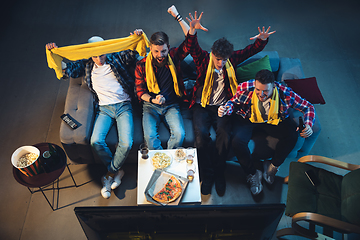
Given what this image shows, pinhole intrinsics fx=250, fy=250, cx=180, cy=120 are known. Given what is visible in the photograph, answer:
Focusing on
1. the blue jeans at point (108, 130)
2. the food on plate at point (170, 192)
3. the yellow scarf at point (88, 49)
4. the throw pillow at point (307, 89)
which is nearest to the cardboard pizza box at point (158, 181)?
the food on plate at point (170, 192)

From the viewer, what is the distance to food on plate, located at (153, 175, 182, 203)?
198cm

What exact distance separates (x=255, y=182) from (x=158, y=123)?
1.21 metres

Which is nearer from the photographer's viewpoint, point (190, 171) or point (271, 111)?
point (190, 171)

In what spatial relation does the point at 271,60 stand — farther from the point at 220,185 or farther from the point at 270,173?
the point at 220,185

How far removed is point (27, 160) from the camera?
2146 millimetres

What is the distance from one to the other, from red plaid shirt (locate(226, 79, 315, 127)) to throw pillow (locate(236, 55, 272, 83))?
0.94ft

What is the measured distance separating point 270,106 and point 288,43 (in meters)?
2.28

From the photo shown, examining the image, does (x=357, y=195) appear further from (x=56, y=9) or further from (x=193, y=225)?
(x=56, y=9)

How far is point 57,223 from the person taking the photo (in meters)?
2.44

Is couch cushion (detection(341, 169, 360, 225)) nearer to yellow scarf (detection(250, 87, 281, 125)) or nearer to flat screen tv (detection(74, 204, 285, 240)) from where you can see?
yellow scarf (detection(250, 87, 281, 125))

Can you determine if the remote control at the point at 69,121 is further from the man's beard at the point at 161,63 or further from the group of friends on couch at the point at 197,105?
the man's beard at the point at 161,63

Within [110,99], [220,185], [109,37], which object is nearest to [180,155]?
[220,185]

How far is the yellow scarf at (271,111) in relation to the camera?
7.74 ft

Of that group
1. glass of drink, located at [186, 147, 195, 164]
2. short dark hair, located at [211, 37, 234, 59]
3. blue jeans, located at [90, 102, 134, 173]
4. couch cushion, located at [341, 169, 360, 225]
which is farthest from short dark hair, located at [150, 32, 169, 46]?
couch cushion, located at [341, 169, 360, 225]
